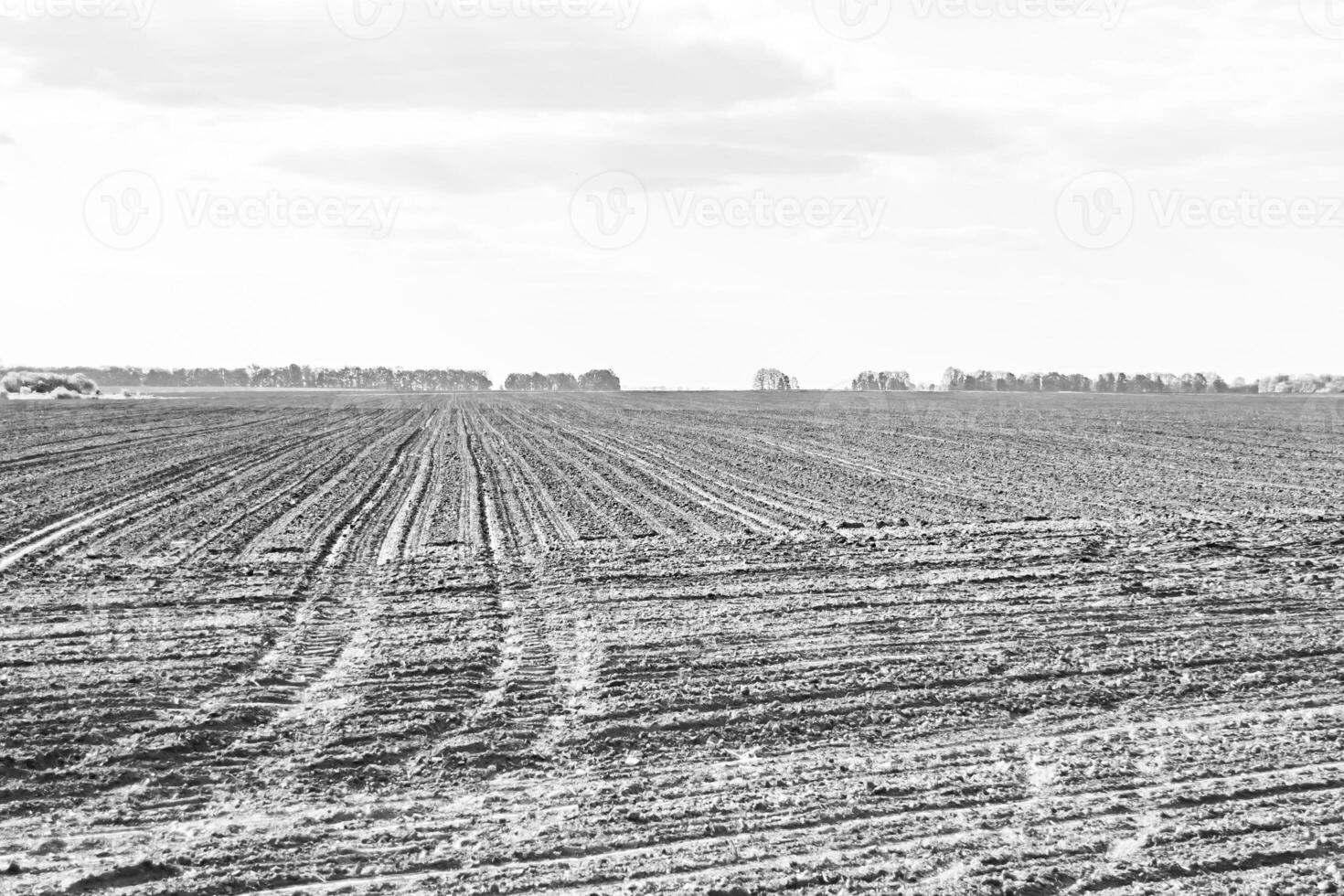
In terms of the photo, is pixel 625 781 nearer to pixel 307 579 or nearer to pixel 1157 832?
pixel 1157 832

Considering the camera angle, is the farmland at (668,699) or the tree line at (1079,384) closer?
the farmland at (668,699)

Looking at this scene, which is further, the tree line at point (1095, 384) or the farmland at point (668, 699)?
the tree line at point (1095, 384)

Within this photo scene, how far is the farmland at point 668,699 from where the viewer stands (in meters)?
4.93

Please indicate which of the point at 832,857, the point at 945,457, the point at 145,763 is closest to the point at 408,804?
the point at 145,763

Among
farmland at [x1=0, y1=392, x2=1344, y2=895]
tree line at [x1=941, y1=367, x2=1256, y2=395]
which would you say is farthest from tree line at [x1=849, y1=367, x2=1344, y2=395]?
farmland at [x1=0, y1=392, x2=1344, y2=895]

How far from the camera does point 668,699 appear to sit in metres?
7.11

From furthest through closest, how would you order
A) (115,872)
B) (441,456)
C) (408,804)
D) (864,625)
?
(441,456) < (864,625) < (408,804) < (115,872)

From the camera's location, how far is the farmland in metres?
Result: 4.93

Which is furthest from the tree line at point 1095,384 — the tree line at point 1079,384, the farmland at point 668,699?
the farmland at point 668,699

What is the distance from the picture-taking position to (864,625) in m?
8.98

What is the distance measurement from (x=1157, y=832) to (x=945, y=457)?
21.9 metres

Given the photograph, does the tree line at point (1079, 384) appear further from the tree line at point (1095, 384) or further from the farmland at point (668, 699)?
the farmland at point (668, 699)

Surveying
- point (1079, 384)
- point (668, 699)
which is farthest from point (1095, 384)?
point (668, 699)

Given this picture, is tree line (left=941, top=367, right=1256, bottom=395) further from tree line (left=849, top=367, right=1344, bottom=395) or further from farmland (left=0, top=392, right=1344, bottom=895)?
farmland (left=0, top=392, right=1344, bottom=895)
